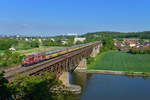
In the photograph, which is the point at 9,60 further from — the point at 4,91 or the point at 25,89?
Answer: the point at 4,91

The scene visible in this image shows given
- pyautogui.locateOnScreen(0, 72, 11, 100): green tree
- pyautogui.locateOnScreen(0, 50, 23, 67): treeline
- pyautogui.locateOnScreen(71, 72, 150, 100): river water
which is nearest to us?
pyautogui.locateOnScreen(0, 72, 11, 100): green tree

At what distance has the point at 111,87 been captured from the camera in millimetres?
39625

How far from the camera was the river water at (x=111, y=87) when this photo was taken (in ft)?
111

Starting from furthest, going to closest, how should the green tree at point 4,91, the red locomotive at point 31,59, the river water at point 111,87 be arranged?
the river water at point 111,87 < the red locomotive at point 31,59 < the green tree at point 4,91

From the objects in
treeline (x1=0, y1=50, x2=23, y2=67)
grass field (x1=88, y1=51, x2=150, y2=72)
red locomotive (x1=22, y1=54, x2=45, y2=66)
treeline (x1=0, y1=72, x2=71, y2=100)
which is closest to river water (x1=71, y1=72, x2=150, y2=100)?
grass field (x1=88, y1=51, x2=150, y2=72)

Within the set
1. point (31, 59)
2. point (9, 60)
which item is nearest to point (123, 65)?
point (9, 60)

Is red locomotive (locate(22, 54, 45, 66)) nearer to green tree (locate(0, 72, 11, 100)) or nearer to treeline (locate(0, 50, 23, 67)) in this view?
treeline (locate(0, 50, 23, 67))

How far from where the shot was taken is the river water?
33.8 metres

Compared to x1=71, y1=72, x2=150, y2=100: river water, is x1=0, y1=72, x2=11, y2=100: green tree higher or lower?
higher

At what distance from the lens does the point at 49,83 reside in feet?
59.1

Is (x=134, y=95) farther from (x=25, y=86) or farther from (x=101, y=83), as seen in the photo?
(x=25, y=86)

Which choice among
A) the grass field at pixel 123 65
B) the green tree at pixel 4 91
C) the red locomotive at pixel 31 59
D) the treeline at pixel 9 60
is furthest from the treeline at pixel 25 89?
the grass field at pixel 123 65

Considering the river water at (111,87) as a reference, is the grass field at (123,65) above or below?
above

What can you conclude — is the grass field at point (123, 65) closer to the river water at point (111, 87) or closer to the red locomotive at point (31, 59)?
the river water at point (111, 87)
